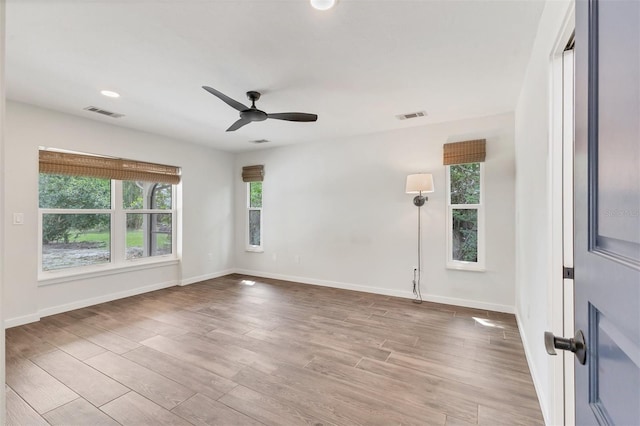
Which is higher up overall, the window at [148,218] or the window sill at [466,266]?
the window at [148,218]

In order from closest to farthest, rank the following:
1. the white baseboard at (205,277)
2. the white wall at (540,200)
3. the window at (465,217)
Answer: the white wall at (540,200), the window at (465,217), the white baseboard at (205,277)

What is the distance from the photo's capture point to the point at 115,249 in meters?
4.29

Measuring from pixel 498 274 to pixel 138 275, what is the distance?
515cm

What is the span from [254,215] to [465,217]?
12.8 ft

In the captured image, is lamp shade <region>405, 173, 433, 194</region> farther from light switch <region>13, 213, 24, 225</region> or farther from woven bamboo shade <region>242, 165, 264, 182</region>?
light switch <region>13, 213, 24, 225</region>

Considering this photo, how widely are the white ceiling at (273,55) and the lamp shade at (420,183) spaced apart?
795 mm

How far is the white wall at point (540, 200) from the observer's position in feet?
5.44

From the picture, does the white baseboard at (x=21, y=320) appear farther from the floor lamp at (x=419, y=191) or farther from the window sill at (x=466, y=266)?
the window sill at (x=466, y=266)

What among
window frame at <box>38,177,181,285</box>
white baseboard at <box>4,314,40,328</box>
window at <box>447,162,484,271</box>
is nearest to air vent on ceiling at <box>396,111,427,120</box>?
window at <box>447,162,484,271</box>

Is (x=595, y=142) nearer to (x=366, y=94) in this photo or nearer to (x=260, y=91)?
(x=366, y=94)

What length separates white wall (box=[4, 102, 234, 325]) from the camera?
10.7 ft

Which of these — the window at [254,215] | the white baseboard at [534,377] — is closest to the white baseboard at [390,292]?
the window at [254,215]

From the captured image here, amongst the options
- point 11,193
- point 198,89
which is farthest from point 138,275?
point 198,89

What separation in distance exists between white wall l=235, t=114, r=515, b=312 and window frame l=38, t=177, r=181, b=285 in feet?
4.77
